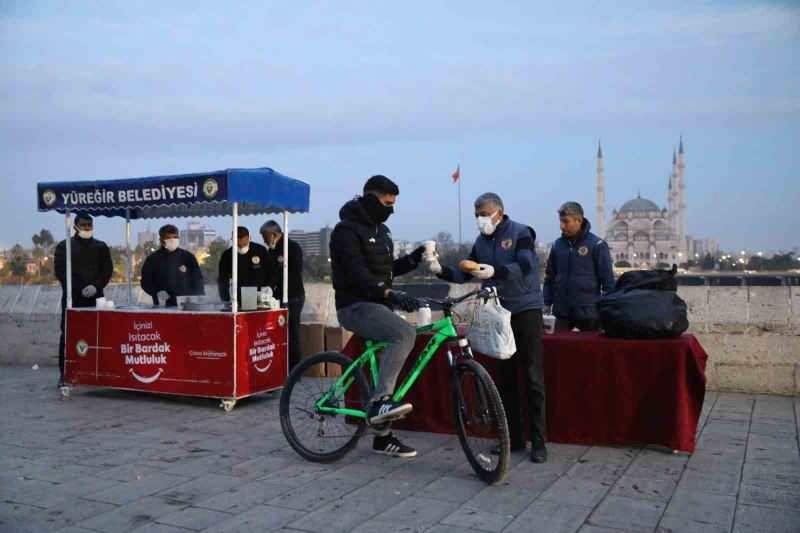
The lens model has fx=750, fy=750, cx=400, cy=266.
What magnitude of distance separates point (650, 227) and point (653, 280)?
519 feet

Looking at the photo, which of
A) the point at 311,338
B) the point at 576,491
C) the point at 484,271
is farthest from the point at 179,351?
the point at 576,491

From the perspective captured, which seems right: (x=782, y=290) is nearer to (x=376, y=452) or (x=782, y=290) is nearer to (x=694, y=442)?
(x=694, y=442)

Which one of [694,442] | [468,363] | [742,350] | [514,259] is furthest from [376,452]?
[742,350]

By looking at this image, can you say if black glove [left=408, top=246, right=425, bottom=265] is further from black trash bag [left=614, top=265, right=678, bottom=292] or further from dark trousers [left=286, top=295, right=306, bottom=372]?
dark trousers [left=286, top=295, right=306, bottom=372]

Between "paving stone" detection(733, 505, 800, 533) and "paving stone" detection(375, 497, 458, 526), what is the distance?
1.52 meters

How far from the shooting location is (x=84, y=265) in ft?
27.8

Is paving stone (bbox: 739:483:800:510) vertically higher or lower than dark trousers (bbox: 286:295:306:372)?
lower

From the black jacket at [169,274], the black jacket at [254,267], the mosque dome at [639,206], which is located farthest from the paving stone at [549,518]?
the mosque dome at [639,206]

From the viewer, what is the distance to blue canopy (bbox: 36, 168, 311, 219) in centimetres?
712

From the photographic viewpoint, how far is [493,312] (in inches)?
192

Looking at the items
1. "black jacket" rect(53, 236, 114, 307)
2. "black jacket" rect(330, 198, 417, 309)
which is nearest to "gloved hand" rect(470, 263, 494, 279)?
"black jacket" rect(330, 198, 417, 309)

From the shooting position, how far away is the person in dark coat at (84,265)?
8383mm

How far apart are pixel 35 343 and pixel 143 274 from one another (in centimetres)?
308

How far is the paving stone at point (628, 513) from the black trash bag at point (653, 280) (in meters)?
1.95
